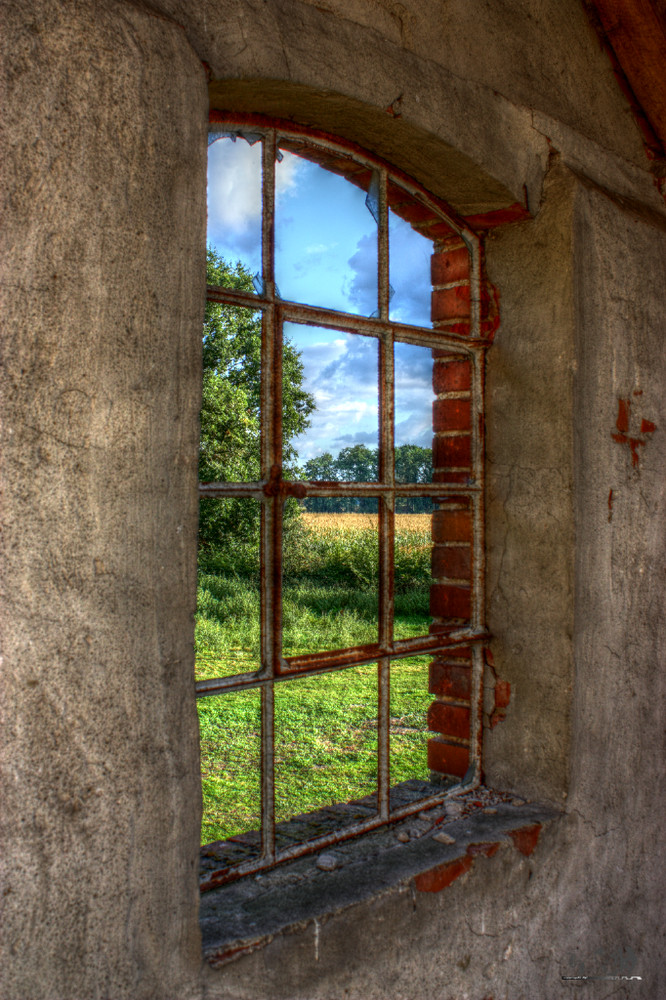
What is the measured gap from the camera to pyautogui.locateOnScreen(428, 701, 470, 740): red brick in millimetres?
1978

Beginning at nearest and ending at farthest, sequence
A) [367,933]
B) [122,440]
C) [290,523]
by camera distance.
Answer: [122,440], [367,933], [290,523]

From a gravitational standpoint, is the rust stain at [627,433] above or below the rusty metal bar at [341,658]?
above

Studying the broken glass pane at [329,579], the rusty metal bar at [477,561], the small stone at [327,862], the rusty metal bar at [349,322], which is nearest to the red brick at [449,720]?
the rusty metal bar at [477,561]

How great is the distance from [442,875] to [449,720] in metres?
0.48

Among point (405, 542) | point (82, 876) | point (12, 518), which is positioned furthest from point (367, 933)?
point (405, 542)

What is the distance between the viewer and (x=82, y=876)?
3.45 feet

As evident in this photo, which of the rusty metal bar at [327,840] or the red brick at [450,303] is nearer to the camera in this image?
the rusty metal bar at [327,840]

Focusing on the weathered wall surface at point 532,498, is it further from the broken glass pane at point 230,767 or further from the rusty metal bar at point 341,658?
the broken glass pane at point 230,767

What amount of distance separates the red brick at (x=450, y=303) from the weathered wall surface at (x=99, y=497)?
951mm

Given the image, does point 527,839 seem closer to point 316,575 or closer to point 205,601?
point 205,601

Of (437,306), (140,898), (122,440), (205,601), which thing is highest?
(437,306)

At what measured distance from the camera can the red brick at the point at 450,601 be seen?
1.97 m

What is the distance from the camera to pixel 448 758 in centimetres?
201

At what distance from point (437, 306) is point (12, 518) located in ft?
4.56
